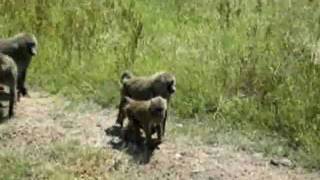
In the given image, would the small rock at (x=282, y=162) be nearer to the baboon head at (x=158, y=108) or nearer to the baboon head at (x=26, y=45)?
the baboon head at (x=158, y=108)

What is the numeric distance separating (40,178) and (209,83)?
253cm

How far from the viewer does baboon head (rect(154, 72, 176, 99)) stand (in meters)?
→ 7.19

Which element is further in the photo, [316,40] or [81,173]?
[316,40]

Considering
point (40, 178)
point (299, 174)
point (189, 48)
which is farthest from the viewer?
point (189, 48)

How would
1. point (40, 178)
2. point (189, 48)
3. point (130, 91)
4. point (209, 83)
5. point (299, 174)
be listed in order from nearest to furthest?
point (40, 178) < point (299, 174) < point (130, 91) < point (209, 83) < point (189, 48)

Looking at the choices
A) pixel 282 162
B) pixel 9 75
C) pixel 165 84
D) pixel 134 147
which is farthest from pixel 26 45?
pixel 282 162

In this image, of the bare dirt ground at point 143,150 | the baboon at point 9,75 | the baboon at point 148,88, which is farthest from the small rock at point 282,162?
the baboon at point 9,75

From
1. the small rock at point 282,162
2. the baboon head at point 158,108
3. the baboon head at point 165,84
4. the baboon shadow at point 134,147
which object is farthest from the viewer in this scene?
the baboon head at point 165,84

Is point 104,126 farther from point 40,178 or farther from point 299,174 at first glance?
point 299,174

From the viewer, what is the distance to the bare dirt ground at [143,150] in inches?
264

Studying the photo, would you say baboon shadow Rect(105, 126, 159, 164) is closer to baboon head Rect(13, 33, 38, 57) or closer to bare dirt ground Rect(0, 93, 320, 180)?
bare dirt ground Rect(0, 93, 320, 180)

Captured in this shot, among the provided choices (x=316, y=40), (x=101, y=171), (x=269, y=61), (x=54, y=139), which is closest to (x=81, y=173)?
(x=101, y=171)

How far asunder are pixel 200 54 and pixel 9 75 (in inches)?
98.6

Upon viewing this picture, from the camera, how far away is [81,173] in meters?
6.52
